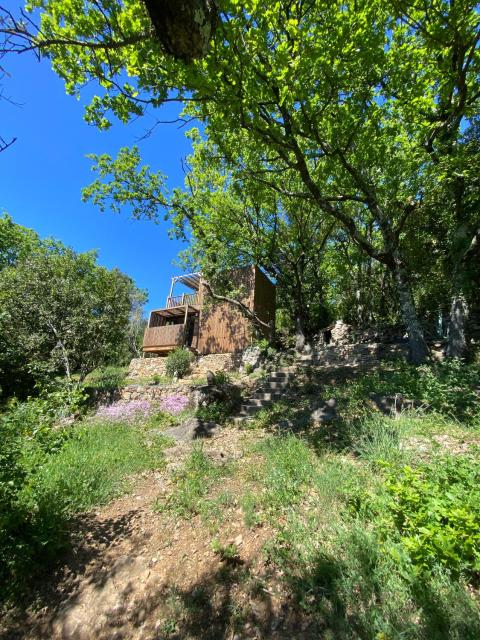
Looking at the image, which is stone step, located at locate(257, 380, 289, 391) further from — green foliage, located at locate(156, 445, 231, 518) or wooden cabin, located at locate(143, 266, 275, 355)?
wooden cabin, located at locate(143, 266, 275, 355)

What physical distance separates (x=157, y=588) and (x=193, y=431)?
4063 millimetres

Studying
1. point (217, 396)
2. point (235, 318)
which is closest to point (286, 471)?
point (217, 396)

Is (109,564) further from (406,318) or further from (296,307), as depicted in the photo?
(296,307)

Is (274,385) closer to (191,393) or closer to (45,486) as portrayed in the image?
(191,393)

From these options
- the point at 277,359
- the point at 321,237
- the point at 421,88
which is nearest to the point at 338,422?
the point at 277,359

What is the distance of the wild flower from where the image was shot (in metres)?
9.43

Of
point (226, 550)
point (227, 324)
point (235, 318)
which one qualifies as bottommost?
point (226, 550)

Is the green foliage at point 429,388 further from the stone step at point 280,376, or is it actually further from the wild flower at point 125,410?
the wild flower at point 125,410

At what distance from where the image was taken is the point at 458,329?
8.18 m

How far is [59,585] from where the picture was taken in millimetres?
3229

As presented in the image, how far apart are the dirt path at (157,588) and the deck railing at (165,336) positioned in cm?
1364

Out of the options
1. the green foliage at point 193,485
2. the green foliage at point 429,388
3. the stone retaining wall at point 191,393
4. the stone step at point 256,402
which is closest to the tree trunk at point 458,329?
the green foliage at point 429,388

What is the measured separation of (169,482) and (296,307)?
35.7 ft

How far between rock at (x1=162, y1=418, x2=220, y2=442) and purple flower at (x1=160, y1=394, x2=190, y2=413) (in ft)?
6.07
